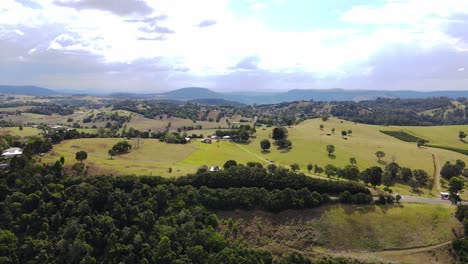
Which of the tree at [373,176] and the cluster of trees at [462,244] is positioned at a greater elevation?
the tree at [373,176]

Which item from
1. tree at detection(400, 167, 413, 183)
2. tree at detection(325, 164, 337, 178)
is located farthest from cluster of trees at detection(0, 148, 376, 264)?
tree at detection(400, 167, 413, 183)

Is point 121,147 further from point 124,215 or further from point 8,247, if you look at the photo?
point 8,247

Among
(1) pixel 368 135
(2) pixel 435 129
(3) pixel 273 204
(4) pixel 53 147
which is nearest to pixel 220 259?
(3) pixel 273 204

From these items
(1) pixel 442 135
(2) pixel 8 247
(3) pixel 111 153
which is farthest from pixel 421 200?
(1) pixel 442 135

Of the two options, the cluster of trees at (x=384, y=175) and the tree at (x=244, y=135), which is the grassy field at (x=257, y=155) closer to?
the cluster of trees at (x=384, y=175)

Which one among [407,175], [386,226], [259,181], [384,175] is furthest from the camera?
[407,175]

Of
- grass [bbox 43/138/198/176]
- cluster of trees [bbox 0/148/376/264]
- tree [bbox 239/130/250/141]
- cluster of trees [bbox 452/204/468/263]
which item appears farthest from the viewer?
tree [bbox 239/130/250/141]

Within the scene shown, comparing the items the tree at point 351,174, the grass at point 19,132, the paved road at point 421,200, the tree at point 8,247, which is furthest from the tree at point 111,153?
the paved road at point 421,200

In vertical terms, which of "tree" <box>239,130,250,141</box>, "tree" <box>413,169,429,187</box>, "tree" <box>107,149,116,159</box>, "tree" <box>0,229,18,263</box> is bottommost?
"tree" <box>0,229,18,263</box>

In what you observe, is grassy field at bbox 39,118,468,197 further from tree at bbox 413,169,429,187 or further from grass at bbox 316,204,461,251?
grass at bbox 316,204,461,251
